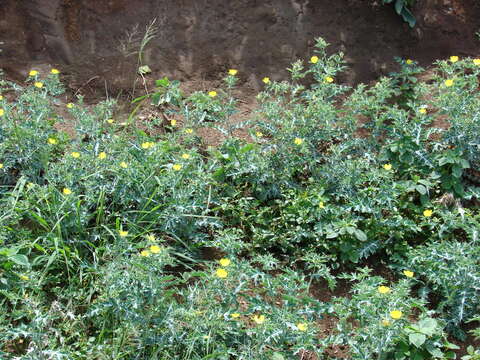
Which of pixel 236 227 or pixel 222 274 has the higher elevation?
pixel 222 274

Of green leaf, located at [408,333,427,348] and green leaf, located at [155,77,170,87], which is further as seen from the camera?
green leaf, located at [155,77,170,87]

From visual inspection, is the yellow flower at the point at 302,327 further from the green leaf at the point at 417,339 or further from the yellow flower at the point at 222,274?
the green leaf at the point at 417,339

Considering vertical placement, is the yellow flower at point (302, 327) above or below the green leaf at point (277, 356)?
above

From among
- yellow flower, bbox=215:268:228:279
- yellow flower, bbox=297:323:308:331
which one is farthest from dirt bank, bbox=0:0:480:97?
yellow flower, bbox=297:323:308:331

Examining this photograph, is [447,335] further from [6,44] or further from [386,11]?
[6,44]

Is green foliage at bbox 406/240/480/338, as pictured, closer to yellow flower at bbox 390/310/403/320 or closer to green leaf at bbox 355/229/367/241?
green leaf at bbox 355/229/367/241

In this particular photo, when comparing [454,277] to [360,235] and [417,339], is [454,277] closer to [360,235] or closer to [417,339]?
[417,339]

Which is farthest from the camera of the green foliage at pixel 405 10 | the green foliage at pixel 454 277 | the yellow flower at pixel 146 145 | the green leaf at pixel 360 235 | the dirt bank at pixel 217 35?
the green foliage at pixel 405 10

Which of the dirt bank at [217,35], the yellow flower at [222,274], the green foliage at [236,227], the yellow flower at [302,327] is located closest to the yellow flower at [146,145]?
the green foliage at [236,227]

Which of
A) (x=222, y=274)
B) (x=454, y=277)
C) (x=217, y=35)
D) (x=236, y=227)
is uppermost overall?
(x=217, y=35)

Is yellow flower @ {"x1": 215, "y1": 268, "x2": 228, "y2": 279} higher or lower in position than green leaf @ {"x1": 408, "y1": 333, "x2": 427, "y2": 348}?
higher

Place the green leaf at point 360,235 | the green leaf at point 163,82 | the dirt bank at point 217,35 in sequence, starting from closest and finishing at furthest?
the green leaf at point 360,235
the green leaf at point 163,82
the dirt bank at point 217,35

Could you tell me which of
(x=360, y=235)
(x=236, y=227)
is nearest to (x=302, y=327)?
(x=360, y=235)

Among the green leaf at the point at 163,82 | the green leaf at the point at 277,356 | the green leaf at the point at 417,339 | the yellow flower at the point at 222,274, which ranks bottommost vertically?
the green leaf at the point at 277,356
